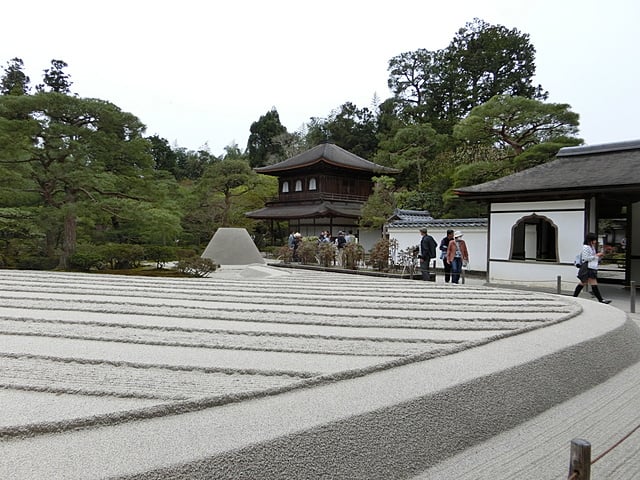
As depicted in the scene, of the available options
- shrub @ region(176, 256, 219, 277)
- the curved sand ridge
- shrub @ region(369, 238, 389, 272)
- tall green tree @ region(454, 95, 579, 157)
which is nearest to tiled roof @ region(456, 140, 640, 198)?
shrub @ region(369, 238, 389, 272)

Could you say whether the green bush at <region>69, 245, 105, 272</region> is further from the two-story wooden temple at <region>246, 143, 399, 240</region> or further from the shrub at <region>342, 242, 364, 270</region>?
the two-story wooden temple at <region>246, 143, 399, 240</region>

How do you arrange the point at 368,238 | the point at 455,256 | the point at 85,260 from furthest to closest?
the point at 368,238 < the point at 85,260 < the point at 455,256

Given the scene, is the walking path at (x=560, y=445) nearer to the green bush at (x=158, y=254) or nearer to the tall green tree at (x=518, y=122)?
the green bush at (x=158, y=254)

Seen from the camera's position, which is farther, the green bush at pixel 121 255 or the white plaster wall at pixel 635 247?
the green bush at pixel 121 255

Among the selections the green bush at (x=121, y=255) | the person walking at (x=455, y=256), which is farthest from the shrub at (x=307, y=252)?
the person walking at (x=455, y=256)

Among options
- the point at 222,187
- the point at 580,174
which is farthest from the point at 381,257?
the point at 222,187

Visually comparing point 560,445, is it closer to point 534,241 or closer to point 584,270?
point 584,270

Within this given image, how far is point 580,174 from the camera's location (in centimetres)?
1059

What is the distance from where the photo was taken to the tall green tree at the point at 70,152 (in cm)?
1176

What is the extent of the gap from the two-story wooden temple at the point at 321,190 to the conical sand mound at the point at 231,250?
899 centimetres

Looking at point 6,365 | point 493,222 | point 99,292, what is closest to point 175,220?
point 99,292

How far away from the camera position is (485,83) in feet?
104

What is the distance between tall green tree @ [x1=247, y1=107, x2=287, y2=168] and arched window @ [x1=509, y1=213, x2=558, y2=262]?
28.6 meters

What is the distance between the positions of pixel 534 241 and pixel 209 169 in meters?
17.1
